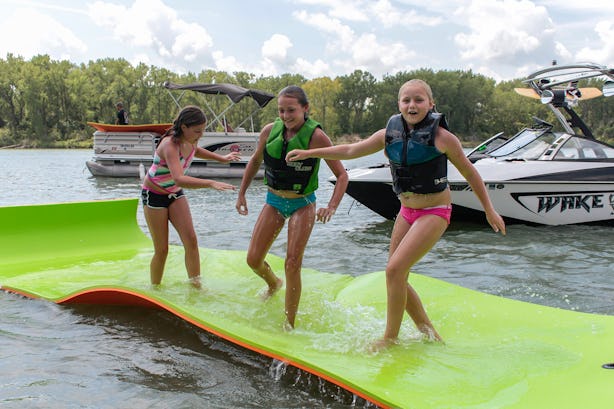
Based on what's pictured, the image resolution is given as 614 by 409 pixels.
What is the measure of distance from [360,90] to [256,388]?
95.0m

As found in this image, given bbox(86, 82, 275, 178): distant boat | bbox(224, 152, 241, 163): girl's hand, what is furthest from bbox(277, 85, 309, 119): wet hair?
bbox(86, 82, 275, 178): distant boat

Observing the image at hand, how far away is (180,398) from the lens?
3625 millimetres

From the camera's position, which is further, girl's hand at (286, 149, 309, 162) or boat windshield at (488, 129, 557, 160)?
boat windshield at (488, 129, 557, 160)

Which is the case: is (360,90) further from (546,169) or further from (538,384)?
(538,384)

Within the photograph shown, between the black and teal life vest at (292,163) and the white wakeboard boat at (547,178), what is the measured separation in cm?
619

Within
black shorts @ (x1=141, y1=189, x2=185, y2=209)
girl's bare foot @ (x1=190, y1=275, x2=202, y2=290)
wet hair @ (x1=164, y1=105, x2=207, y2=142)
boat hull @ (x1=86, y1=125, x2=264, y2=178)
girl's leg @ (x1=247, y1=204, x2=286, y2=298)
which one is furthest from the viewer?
boat hull @ (x1=86, y1=125, x2=264, y2=178)

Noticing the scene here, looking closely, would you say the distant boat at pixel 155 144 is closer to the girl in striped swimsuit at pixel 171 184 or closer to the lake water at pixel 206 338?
the lake water at pixel 206 338

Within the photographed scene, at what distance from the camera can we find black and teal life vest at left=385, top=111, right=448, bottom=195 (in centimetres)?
369

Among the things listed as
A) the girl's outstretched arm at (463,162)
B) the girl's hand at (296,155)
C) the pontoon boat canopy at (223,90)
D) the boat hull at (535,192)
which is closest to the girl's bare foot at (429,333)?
the girl's outstretched arm at (463,162)

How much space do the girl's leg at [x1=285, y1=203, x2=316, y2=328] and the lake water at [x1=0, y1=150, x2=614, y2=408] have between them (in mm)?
489

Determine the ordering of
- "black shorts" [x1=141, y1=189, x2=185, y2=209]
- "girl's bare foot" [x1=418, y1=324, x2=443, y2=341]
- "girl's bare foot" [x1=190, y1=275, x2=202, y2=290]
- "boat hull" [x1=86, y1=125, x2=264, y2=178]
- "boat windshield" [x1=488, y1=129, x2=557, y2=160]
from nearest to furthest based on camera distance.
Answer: "girl's bare foot" [x1=418, y1=324, x2=443, y2=341]
"black shorts" [x1=141, y1=189, x2=185, y2=209]
"girl's bare foot" [x1=190, y1=275, x2=202, y2=290]
"boat windshield" [x1=488, y1=129, x2=557, y2=160]
"boat hull" [x1=86, y1=125, x2=264, y2=178]

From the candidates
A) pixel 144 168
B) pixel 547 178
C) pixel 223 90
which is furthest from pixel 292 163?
pixel 144 168

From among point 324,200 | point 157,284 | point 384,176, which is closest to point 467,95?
point 324,200

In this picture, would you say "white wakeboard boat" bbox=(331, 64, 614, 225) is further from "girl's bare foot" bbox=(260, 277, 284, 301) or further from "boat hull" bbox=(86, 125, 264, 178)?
"boat hull" bbox=(86, 125, 264, 178)
